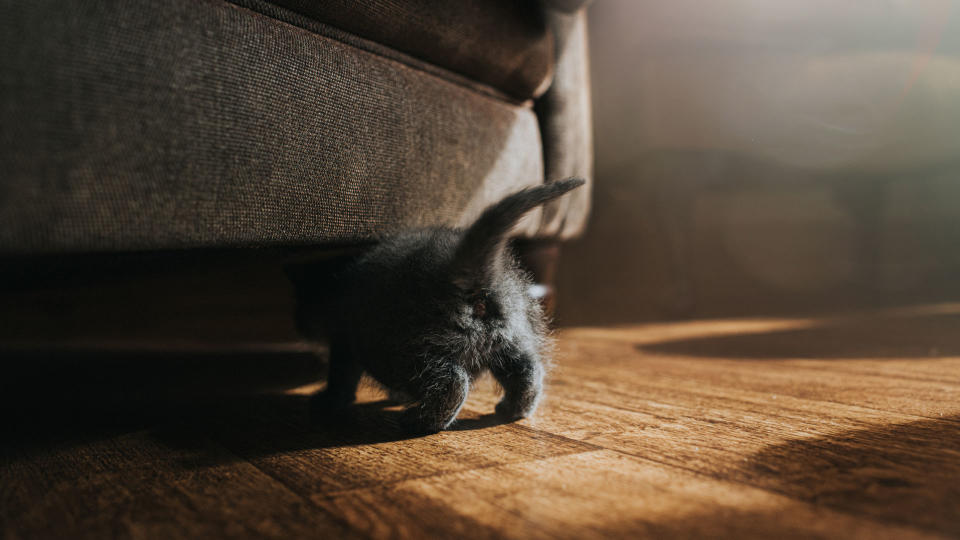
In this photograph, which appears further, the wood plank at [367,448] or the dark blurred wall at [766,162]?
the dark blurred wall at [766,162]

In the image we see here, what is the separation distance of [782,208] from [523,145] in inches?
59.4

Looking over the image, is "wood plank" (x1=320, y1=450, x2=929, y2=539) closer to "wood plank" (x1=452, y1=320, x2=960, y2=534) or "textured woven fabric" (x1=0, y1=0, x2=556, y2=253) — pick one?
"wood plank" (x1=452, y1=320, x2=960, y2=534)

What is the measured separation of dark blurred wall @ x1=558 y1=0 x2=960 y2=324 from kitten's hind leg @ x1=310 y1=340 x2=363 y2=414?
133cm

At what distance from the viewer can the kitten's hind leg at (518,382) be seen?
0.68 meters

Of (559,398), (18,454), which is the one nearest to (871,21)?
(559,398)

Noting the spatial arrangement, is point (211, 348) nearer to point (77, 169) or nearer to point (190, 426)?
point (190, 426)

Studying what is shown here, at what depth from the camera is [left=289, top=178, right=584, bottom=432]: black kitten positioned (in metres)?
0.61

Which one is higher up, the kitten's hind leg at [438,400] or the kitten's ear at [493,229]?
the kitten's ear at [493,229]

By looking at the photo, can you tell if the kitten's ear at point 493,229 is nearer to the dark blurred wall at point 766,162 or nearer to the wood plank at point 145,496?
the wood plank at point 145,496

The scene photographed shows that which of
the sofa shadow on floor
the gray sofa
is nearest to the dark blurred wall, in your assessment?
the sofa shadow on floor

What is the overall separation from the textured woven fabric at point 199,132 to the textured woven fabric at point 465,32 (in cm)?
3

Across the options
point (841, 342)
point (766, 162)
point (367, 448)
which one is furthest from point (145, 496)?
point (766, 162)

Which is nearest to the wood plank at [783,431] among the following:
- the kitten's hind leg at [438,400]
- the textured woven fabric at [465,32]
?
the kitten's hind leg at [438,400]

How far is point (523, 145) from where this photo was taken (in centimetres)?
101
